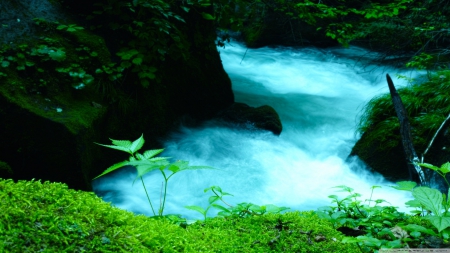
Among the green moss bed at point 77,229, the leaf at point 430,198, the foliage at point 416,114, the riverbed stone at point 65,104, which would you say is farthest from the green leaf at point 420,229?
the foliage at point 416,114

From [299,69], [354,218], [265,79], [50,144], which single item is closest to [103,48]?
[50,144]

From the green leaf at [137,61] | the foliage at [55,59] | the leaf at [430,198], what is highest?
the leaf at [430,198]

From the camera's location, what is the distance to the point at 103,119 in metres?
4.70

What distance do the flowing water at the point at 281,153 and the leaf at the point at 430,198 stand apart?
122cm

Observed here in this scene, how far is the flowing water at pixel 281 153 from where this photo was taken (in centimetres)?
513

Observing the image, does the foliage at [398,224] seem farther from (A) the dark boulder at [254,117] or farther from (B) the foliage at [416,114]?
(A) the dark boulder at [254,117]

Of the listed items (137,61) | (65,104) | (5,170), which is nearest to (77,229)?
(5,170)

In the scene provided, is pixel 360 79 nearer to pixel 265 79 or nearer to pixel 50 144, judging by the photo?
pixel 265 79

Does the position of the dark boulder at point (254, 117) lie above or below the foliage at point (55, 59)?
below

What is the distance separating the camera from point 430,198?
160cm

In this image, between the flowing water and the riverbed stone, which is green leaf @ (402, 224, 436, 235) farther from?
the riverbed stone

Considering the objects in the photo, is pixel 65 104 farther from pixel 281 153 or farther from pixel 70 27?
pixel 281 153

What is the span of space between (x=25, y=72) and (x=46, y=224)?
3883 millimetres

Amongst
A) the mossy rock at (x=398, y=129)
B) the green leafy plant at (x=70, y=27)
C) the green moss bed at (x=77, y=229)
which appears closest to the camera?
the green moss bed at (x=77, y=229)
